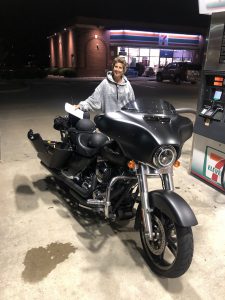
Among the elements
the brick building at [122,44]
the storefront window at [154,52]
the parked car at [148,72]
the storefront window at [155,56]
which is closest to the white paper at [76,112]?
the brick building at [122,44]

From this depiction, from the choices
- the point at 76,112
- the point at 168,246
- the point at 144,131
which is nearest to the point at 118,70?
the point at 76,112

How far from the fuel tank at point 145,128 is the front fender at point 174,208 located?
0.31 m

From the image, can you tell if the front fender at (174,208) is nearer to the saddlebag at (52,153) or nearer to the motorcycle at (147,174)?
the motorcycle at (147,174)

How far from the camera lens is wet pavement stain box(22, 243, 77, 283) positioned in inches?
95.5

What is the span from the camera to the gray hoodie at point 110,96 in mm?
3338

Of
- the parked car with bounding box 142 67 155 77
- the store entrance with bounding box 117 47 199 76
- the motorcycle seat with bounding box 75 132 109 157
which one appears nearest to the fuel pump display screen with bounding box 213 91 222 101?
the motorcycle seat with bounding box 75 132 109 157

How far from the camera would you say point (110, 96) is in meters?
3.36

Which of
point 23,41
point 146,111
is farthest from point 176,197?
point 23,41

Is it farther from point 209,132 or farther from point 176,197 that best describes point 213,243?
point 209,132

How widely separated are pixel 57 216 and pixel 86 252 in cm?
71

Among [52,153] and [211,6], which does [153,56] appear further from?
[52,153]

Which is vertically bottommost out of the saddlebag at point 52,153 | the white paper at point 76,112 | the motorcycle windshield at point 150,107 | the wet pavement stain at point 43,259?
the wet pavement stain at point 43,259

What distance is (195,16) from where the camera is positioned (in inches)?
1328

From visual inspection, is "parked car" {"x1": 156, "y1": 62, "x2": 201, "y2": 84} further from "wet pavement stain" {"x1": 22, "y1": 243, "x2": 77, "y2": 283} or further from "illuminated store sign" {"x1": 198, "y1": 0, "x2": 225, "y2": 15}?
"wet pavement stain" {"x1": 22, "y1": 243, "x2": 77, "y2": 283}
